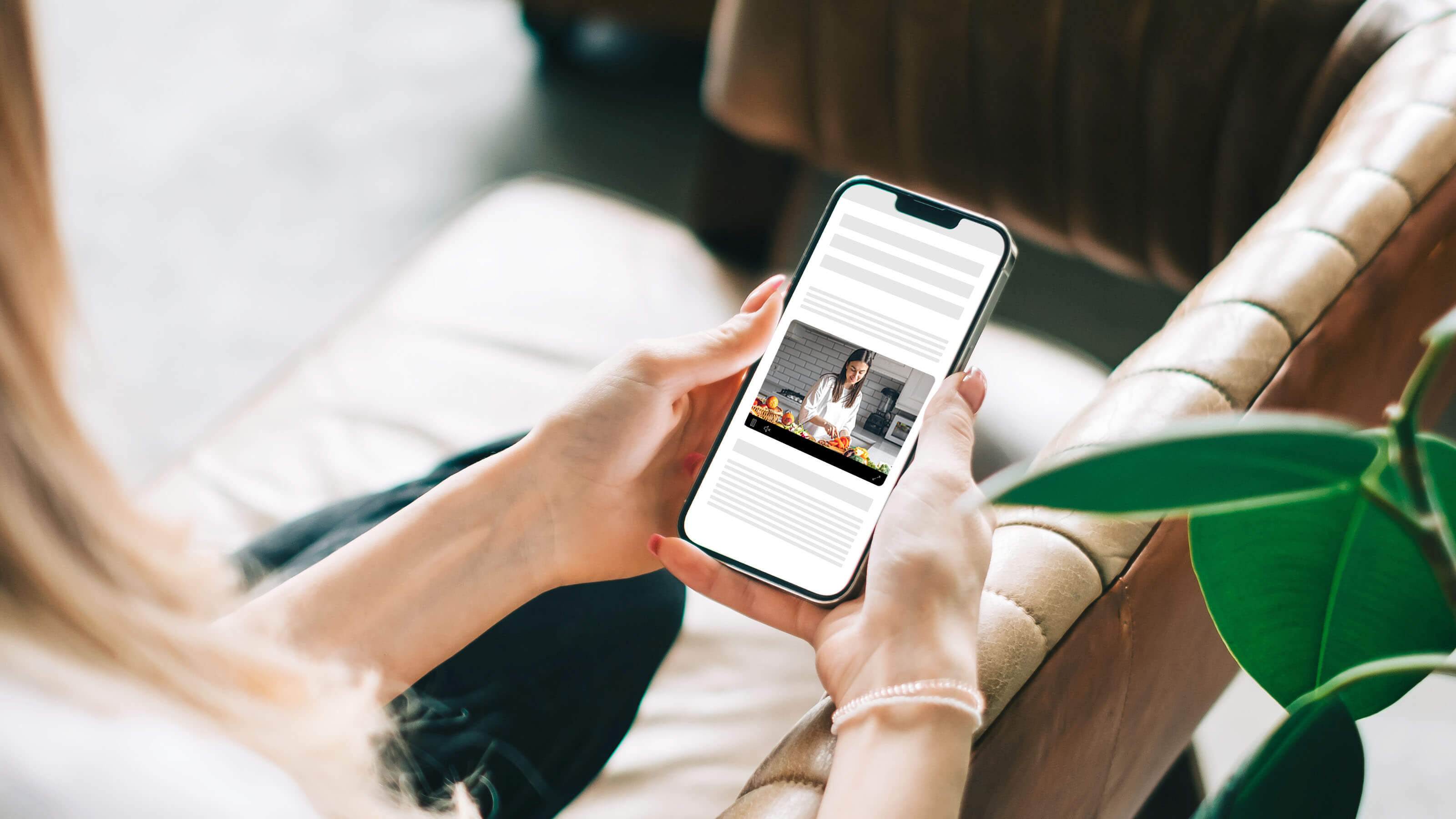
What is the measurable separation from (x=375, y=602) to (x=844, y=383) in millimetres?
352

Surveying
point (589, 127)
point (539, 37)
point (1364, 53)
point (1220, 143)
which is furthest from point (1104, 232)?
point (539, 37)

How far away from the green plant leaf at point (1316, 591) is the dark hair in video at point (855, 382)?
0.29m

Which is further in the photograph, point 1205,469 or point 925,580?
point 925,580

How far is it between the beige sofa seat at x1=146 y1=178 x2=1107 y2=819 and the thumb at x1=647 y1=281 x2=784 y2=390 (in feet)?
0.44

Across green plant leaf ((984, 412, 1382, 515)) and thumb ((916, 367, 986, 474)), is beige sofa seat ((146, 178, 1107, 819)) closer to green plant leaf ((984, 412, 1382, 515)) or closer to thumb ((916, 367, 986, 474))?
thumb ((916, 367, 986, 474))

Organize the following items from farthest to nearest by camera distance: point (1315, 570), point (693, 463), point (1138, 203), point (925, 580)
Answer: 1. point (1138, 203)
2. point (693, 463)
3. point (925, 580)
4. point (1315, 570)

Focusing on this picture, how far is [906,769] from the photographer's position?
0.44 meters

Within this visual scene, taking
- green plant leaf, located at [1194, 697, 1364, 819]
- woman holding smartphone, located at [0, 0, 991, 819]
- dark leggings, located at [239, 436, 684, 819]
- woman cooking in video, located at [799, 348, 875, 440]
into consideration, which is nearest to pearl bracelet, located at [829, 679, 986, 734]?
woman holding smartphone, located at [0, 0, 991, 819]

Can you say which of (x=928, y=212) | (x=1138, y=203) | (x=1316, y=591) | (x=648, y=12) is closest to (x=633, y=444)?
(x=928, y=212)

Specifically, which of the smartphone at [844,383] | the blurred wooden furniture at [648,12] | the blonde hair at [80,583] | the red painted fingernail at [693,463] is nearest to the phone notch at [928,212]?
the smartphone at [844,383]

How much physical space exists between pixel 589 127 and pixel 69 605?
169cm

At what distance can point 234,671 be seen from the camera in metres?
0.51

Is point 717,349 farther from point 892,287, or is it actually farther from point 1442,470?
point 1442,470

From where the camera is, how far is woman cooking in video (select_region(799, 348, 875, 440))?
0.64 meters
